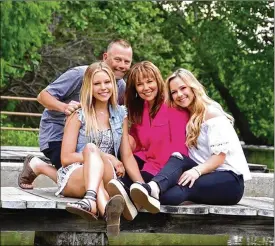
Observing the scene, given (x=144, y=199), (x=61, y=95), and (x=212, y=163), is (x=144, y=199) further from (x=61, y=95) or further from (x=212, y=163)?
(x=61, y=95)

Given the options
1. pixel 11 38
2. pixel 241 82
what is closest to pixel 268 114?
pixel 241 82

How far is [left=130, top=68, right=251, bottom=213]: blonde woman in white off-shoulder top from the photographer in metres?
5.40

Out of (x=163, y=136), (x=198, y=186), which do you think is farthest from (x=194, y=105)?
(x=198, y=186)

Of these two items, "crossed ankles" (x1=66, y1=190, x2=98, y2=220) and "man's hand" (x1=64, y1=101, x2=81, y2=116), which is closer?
"crossed ankles" (x1=66, y1=190, x2=98, y2=220)

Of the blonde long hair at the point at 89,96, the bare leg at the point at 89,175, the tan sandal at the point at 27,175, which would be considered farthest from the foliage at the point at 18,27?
the bare leg at the point at 89,175

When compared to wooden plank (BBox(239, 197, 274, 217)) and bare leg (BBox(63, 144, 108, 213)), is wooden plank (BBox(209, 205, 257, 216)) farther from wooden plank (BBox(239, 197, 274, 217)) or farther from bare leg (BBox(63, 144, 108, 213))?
bare leg (BBox(63, 144, 108, 213))

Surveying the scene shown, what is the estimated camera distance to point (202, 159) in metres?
5.62

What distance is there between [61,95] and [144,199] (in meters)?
1.23

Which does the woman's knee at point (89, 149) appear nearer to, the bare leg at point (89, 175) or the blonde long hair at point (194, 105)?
the bare leg at point (89, 175)

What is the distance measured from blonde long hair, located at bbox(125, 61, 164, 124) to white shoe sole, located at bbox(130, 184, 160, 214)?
0.80m

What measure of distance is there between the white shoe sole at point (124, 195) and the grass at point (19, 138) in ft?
42.9

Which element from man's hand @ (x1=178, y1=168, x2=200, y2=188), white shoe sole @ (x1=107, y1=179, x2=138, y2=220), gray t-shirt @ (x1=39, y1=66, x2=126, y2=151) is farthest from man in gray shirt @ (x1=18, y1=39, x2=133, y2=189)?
white shoe sole @ (x1=107, y1=179, x2=138, y2=220)

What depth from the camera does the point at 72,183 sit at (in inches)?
213

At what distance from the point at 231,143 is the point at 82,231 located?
42.9 inches
